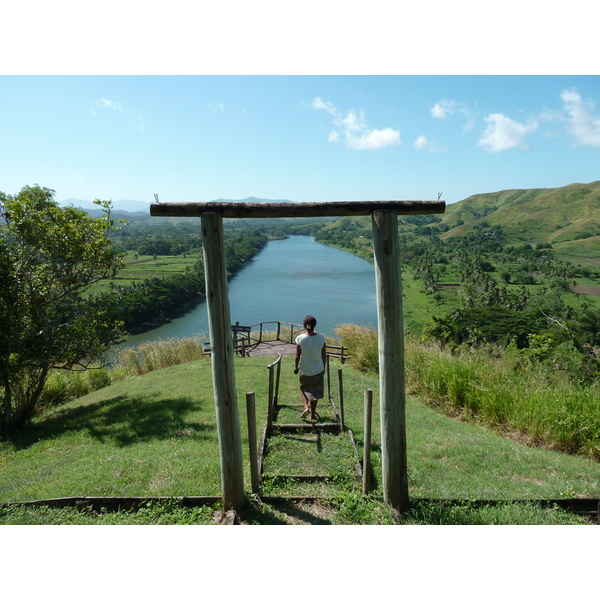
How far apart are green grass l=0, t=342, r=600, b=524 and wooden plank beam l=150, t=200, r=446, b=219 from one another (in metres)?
2.51

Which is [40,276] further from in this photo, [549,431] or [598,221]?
[598,221]

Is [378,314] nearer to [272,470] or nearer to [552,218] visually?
[272,470]

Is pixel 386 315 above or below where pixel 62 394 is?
above

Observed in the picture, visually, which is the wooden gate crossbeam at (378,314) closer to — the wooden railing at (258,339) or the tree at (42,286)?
the tree at (42,286)

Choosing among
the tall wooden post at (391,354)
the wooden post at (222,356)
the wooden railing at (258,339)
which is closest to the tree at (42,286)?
the wooden railing at (258,339)

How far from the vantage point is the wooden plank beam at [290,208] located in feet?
10.5

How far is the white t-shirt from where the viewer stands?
16.6ft

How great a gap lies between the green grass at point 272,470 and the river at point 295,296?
15903 millimetres

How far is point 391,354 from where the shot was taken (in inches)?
128

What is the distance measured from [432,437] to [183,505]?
3.27 meters

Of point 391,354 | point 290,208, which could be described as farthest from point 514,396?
point 290,208

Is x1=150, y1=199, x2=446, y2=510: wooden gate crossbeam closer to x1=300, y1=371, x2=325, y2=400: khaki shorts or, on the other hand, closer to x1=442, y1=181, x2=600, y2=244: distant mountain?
x1=300, y1=371, x2=325, y2=400: khaki shorts

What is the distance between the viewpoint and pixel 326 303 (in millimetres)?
49656

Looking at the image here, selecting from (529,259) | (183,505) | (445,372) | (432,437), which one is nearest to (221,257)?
(183,505)
